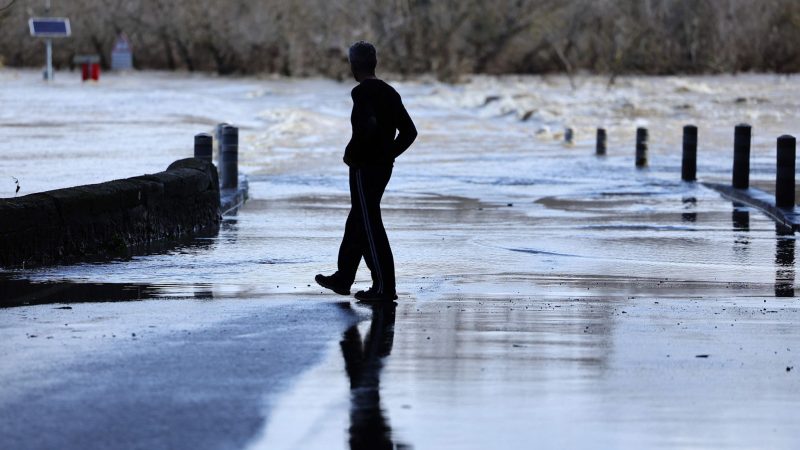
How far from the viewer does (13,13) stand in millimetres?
94125

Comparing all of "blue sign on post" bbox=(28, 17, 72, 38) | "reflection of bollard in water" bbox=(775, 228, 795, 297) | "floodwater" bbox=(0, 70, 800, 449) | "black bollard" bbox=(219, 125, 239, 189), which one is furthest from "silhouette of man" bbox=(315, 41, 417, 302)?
"blue sign on post" bbox=(28, 17, 72, 38)

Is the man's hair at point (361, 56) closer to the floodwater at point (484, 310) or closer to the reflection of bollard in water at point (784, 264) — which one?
the floodwater at point (484, 310)

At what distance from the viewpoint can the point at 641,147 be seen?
31969mm

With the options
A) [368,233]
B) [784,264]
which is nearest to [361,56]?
[368,233]

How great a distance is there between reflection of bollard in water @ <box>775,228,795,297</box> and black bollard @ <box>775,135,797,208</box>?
1.76 m

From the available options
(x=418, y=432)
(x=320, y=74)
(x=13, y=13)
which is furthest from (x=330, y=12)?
(x=418, y=432)

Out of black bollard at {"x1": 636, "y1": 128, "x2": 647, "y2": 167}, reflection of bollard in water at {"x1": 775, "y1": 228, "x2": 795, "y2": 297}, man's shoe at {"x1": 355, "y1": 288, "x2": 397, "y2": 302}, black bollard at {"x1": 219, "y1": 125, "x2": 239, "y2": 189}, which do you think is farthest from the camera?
black bollard at {"x1": 636, "y1": 128, "x2": 647, "y2": 167}

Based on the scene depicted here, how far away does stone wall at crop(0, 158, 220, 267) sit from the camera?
1379 cm

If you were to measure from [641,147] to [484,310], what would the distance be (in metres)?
20.7

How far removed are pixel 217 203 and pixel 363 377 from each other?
35.4 feet

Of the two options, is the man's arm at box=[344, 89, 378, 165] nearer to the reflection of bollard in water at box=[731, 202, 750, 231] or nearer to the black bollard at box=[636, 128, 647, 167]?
the reflection of bollard in water at box=[731, 202, 750, 231]

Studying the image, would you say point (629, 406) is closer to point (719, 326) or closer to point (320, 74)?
point (719, 326)

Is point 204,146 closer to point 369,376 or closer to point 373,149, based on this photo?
point 373,149

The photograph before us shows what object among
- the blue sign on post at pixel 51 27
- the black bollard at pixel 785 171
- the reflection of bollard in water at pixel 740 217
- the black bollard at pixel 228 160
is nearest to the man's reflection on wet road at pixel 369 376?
the reflection of bollard in water at pixel 740 217
